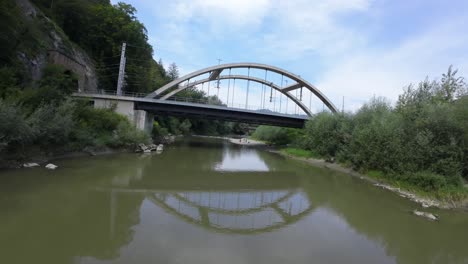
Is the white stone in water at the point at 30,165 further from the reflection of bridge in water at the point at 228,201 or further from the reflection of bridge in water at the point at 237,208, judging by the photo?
the reflection of bridge in water at the point at 237,208

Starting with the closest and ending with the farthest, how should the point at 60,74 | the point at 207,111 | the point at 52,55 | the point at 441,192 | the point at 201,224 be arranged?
the point at 201,224, the point at 441,192, the point at 60,74, the point at 52,55, the point at 207,111

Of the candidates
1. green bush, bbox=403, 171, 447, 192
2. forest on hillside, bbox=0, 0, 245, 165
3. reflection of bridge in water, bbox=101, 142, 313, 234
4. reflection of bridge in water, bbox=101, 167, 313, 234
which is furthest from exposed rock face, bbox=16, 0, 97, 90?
green bush, bbox=403, 171, 447, 192

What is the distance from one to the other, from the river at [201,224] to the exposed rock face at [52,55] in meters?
14.8

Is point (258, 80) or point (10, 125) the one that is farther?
point (258, 80)

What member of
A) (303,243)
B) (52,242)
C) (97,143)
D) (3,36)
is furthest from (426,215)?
(3,36)

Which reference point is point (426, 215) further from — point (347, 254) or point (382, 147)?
point (382, 147)

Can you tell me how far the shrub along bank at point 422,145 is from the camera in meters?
16.1

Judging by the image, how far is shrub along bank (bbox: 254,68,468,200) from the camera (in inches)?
634

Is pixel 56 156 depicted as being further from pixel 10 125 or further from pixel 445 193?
pixel 445 193

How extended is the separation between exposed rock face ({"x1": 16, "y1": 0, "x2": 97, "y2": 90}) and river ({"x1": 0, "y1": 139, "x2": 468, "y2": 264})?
1476 cm

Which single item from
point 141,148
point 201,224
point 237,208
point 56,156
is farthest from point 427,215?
point 141,148

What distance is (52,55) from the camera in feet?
94.2

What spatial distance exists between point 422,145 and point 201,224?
51.7ft

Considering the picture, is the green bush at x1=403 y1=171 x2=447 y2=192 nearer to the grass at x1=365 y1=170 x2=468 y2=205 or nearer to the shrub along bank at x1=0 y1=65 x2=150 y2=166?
the grass at x1=365 y1=170 x2=468 y2=205
